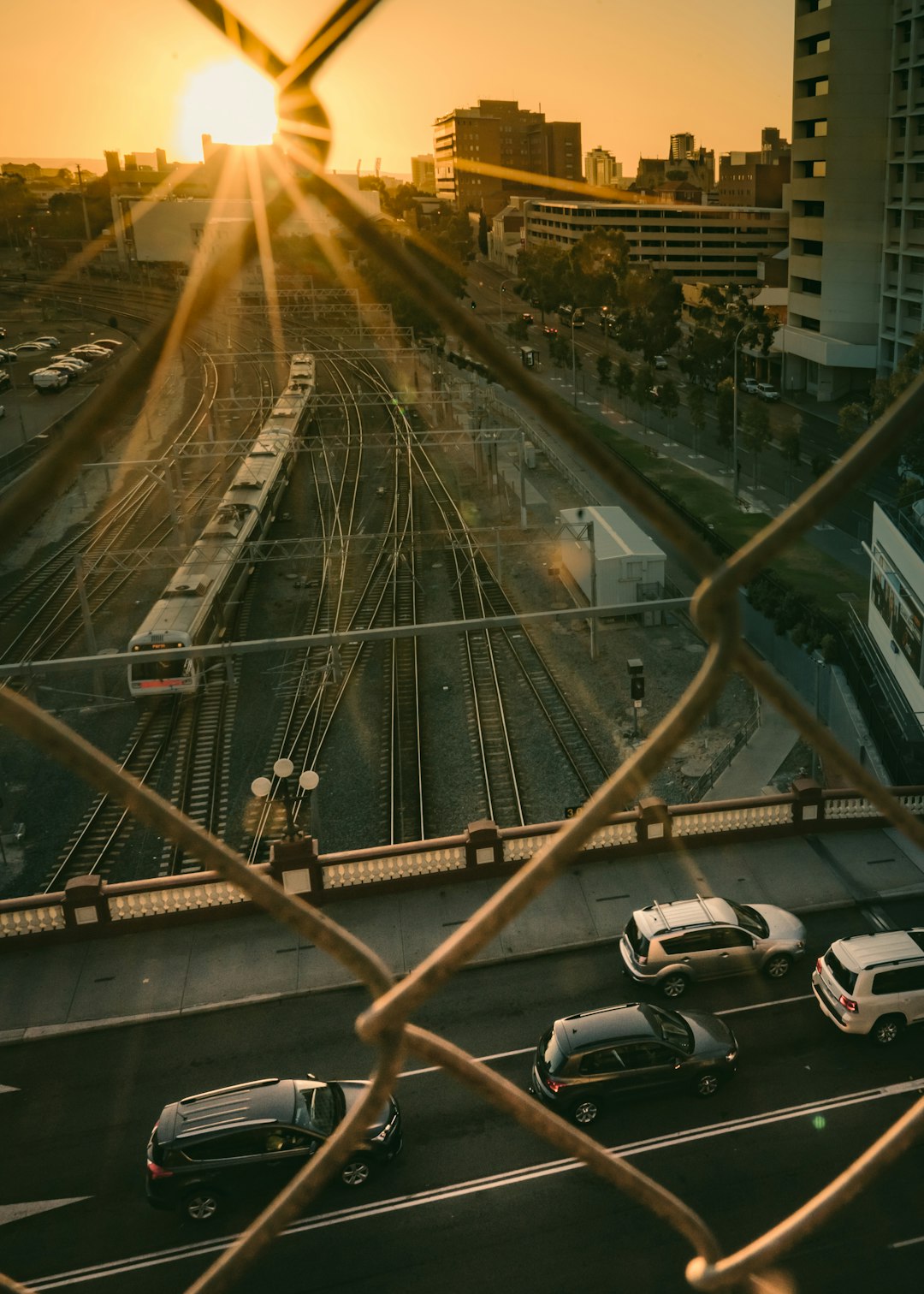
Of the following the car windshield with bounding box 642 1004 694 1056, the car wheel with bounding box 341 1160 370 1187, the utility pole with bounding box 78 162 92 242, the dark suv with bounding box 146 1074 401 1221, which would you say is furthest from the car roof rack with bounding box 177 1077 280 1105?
the utility pole with bounding box 78 162 92 242

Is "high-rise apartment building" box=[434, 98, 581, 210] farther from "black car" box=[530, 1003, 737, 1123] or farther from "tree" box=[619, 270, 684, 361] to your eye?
"black car" box=[530, 1003, 737, 1123]

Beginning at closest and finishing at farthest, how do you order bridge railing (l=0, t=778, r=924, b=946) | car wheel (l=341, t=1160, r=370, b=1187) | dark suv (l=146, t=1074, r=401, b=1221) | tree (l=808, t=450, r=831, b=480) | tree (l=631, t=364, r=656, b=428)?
dark suv (l=146, t=1074, r=401, b=1221) < car wheel (l=341, t=1160, r=370, b=1187) < bridge railing (l=0, t=778, r=924, b=946) < tree (l=808, t=450, r=831, b=480) < tree (l=631, t=364, r=656, b=428)

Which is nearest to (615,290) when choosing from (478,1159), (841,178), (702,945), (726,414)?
(841,178)

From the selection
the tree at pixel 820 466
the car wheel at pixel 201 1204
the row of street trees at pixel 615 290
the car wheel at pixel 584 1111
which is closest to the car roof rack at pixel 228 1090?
Result: the car wheel at pixel 201 1204

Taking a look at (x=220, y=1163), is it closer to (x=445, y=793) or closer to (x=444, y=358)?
(x=445, y=793)

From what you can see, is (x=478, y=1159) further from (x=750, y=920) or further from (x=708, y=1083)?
(x=750, y=920)

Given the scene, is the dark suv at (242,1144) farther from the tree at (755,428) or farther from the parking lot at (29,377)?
the parking lot at (29,377)
